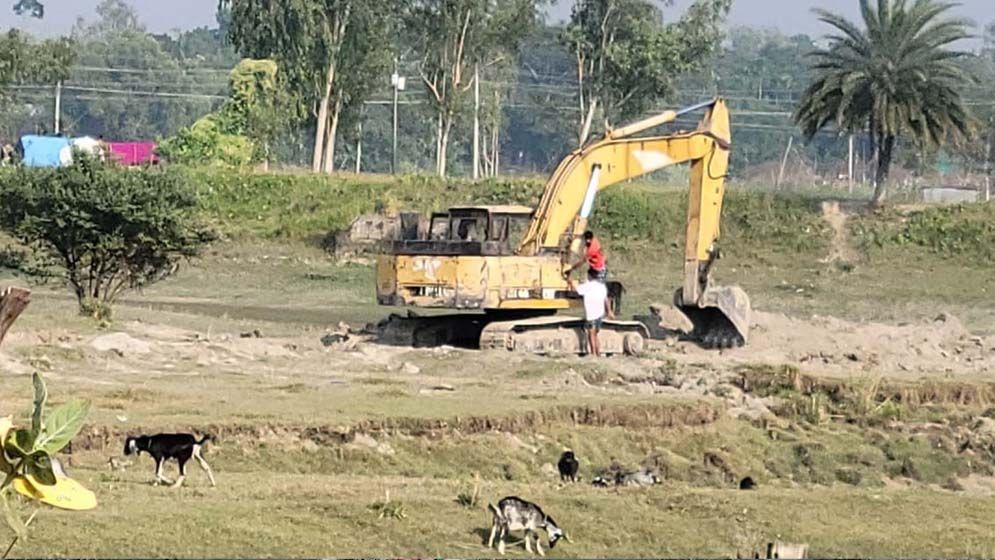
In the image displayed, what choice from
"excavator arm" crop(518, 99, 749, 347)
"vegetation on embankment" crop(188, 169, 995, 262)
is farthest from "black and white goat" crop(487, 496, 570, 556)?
"vegetation on embankment" crop(188, 169, 995, 262)

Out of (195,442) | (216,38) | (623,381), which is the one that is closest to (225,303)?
(623,381)

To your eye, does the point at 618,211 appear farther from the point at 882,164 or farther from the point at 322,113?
the point at 322,113

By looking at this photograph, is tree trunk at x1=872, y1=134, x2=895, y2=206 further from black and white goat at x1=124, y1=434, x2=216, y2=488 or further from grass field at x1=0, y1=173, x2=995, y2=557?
black and white goat at x1=124, y1=434, x2=216, y2=488

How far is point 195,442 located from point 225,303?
93.7 feet

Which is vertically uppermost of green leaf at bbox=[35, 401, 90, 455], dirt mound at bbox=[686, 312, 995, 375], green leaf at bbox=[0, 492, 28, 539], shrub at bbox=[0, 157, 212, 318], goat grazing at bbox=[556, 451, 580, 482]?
green leaf at bbox=[35, 401, 90, 455]

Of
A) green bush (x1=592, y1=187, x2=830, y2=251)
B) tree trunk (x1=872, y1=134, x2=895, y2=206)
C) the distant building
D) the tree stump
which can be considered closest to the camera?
the tree stump

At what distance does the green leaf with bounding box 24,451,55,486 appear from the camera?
3861mm

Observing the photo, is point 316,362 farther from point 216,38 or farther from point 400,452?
point 216,38

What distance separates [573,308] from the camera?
31.0 meters

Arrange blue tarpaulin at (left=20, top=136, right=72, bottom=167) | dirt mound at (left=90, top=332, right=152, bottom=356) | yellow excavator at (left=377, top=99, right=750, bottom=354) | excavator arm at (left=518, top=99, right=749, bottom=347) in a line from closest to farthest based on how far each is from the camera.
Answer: dirt mound at (left=90, top=332, right=152, bottom=356) → yellow excavator at (left=377, top=99, right=750, bottom=354) → excavator arm at (left=518, top=99, right=749, bottom=347) → blue tarpaulin at (left=20, top=136, right=72, bottom=167)

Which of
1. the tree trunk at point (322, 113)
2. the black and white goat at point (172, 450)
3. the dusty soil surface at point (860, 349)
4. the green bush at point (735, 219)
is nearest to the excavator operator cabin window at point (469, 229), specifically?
the dusty soil surface at point (860, 349)

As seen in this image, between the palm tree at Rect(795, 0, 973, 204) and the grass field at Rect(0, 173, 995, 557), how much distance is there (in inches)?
427

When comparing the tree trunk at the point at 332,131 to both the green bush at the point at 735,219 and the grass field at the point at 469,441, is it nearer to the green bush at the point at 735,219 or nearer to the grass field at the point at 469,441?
the green bush at the point at 735,219

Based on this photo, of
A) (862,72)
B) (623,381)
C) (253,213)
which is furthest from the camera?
(253,213)
